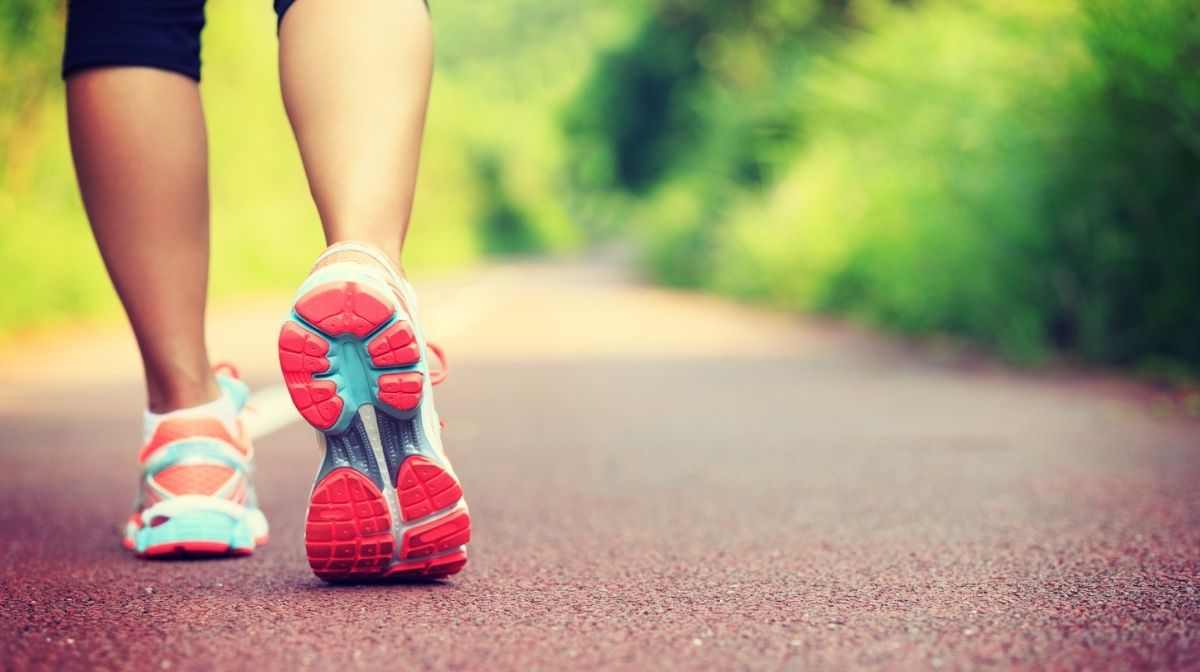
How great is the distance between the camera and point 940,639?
1.36 m

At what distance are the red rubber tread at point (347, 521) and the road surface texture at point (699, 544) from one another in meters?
0.06

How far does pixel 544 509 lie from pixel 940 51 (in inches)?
229

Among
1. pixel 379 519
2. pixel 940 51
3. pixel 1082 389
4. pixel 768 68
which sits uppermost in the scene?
pixel 768 68

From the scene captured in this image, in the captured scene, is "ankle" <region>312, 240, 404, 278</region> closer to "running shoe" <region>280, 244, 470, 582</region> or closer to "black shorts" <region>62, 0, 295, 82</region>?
"running shoe" <region>280, 244, 470, 582</region>

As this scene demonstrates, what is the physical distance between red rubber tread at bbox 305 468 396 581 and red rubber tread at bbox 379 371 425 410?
0.38 feet

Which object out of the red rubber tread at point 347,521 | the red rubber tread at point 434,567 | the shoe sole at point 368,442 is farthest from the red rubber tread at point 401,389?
the red rubber tread at point 434,567

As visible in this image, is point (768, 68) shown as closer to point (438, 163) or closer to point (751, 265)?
point (751, 265)

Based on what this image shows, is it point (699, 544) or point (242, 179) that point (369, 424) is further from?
point (242, 179)

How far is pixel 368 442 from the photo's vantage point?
1.55 metres

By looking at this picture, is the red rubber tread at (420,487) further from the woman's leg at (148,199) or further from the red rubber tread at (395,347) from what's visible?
the woman's leg at (148,199)

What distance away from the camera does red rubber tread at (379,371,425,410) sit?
1.50m

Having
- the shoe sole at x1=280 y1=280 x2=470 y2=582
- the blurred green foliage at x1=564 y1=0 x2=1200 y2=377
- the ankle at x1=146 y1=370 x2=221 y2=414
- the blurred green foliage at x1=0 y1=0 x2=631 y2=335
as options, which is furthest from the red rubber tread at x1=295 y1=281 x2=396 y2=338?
the blurred green foliage at x1=564 y1=0 x2=1200 y2=377

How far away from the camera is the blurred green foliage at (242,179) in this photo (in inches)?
307

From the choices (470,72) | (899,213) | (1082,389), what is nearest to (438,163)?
(899,213)
